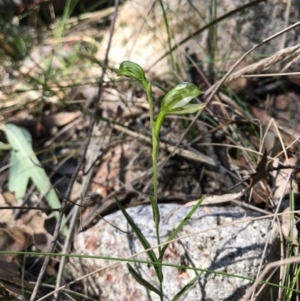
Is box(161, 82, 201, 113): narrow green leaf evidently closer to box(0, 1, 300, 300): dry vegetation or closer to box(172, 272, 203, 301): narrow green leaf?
box(0, 1, 300, 300): dry vegetation

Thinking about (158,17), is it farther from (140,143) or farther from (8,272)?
(8,272)

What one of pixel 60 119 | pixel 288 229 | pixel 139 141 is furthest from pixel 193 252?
pixel 60 119

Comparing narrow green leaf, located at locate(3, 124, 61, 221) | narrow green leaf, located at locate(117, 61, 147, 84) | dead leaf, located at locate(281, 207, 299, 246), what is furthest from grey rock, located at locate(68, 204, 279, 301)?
narrow green leaf, located at locate(117, 61, 147, 84)

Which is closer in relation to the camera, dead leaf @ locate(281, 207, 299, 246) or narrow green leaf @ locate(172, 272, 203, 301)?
narrow green leaf @ locate(172, 272, 203, 301)

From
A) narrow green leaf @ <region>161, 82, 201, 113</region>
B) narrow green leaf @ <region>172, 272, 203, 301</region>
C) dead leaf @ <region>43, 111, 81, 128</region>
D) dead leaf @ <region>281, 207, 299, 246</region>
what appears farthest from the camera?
dead leaf @ <region>43, 111, 81, 128</region>

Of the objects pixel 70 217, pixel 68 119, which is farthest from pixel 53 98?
pixel 70 217

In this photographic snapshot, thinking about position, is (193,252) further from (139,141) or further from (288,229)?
(139,141)
